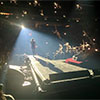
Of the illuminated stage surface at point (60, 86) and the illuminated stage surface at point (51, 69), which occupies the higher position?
the illuminated stage surface at point (51, 69)

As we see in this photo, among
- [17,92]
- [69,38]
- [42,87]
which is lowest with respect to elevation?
[17,92]

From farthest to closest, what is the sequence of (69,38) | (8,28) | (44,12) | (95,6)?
(69,38) < (95,6) < (8,28) < (44,12)

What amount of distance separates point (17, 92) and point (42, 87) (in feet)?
3.91

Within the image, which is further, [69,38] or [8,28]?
[69,38]

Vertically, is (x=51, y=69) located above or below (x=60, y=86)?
above

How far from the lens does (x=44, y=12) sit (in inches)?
146

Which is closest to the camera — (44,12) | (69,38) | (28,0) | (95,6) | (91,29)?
(28,0)

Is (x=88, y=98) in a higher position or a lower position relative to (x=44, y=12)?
lower

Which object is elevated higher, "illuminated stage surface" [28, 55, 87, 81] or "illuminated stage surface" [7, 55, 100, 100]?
"illuminated stage surface" [28, 55, 87, 81]

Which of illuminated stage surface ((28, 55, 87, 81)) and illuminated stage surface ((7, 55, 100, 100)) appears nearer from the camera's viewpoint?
illuminated stage surface ((7, 55, 100, 100))

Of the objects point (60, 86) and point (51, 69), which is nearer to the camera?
point (60, 86)

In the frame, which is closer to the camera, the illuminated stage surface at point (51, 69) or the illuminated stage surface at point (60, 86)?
the illuminated stage surface at point (60, 86)

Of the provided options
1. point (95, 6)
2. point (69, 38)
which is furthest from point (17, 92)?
point (69, 38)

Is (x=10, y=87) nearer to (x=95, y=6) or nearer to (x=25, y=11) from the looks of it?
(x=25, y=11)
